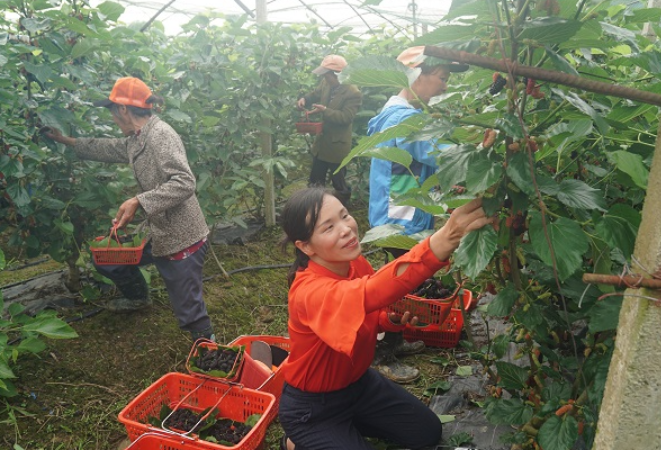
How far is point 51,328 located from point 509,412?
191cm

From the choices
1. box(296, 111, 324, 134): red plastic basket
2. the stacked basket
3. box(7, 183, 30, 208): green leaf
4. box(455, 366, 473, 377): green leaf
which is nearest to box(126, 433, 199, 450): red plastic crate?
the stacked basket

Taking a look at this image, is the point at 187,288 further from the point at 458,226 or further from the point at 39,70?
the point at 458,226

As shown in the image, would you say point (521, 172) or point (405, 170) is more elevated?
point (521, 172)

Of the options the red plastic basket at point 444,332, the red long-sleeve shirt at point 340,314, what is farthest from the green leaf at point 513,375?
the red plastic basket at point 444,332

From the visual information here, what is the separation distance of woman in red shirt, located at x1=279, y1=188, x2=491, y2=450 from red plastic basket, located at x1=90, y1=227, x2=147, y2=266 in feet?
4.56

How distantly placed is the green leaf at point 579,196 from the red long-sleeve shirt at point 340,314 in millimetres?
364

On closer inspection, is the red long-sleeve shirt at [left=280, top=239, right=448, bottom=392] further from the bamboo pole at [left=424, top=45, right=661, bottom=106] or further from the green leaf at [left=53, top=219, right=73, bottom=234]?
the green leaf at [left=53, top=219, right=73, bottom=234]

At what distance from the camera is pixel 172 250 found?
283 cm

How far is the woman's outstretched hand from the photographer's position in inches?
46.4

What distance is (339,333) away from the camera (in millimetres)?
1491

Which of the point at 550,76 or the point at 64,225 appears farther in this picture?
the point at 64,225

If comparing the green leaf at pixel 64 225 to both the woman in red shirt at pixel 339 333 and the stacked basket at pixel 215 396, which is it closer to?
the stacked basket at pixel 215 396

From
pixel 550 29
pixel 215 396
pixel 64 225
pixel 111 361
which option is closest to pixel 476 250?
pixel 550 29

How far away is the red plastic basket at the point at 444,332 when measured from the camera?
2.93 meters
